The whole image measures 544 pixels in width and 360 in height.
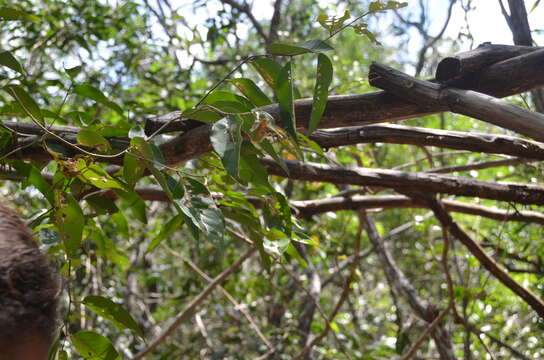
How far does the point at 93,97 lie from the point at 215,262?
Answer: 8.50ft

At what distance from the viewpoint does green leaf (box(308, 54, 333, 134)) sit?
107 centimetres

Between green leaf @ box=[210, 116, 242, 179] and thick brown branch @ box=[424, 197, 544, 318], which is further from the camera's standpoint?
thick brown branch @ box=[424, 197, 544, 318]

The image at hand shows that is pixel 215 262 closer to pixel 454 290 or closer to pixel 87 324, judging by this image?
pixel 87 324

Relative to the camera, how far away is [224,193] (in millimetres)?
1370

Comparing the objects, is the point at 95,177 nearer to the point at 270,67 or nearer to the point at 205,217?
the point at 205,217

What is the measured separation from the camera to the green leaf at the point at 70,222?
45.4 inches

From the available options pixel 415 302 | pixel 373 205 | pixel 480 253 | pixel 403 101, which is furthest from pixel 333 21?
pixel 415 302

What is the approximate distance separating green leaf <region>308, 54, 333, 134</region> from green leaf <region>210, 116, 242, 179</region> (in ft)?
0.53

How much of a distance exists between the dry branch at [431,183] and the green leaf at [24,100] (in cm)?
79

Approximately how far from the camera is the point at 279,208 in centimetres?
139

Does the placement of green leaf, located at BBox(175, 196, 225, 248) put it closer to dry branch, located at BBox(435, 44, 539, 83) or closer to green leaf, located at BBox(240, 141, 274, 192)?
green leaf, located at BBox(240, 141, 274, 192)

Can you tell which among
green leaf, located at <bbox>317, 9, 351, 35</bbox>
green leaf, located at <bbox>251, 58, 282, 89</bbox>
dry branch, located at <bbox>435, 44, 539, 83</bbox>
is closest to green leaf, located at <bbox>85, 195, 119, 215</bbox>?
green leaf, located at <bbox>251, 58, 282, 89</bbox>

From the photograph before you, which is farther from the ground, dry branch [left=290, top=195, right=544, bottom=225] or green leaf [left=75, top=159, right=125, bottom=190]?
dry branch [left=290, top=195, right=544, bottom=225]

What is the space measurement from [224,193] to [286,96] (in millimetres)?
398
